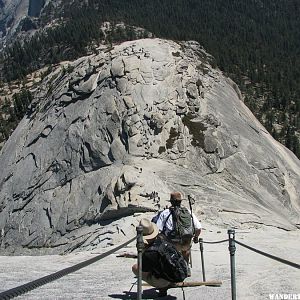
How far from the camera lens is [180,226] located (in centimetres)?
810

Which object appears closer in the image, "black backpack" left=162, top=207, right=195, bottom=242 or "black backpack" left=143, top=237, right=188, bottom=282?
"black backpack" left=143, top=237, right=188, bottom=282

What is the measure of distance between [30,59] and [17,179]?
62.9 m

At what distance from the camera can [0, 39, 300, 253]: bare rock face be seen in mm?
20484

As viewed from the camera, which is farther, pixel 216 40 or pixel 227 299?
pixel 216 40

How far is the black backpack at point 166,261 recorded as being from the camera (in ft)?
23.4

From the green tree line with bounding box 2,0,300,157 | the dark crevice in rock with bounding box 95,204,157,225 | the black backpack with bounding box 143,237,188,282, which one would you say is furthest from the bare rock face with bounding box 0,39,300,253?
the green tree line with bounding box 2,0,300,157

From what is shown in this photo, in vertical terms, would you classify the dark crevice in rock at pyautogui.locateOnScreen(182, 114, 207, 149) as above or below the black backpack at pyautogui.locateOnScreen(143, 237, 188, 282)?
below

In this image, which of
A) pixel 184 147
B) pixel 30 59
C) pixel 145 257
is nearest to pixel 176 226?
pixel 145 257

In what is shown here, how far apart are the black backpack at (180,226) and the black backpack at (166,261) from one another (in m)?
0.78

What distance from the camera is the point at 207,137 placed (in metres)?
24.5

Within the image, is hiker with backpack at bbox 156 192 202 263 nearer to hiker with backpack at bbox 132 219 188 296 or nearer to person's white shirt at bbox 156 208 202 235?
person's white shirt at bbox 156 208 202 235

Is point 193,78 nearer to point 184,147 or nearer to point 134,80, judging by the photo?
point 134,80

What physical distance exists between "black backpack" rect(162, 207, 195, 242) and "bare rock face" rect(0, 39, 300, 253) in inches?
392

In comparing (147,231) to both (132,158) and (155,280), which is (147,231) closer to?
(155,280)
